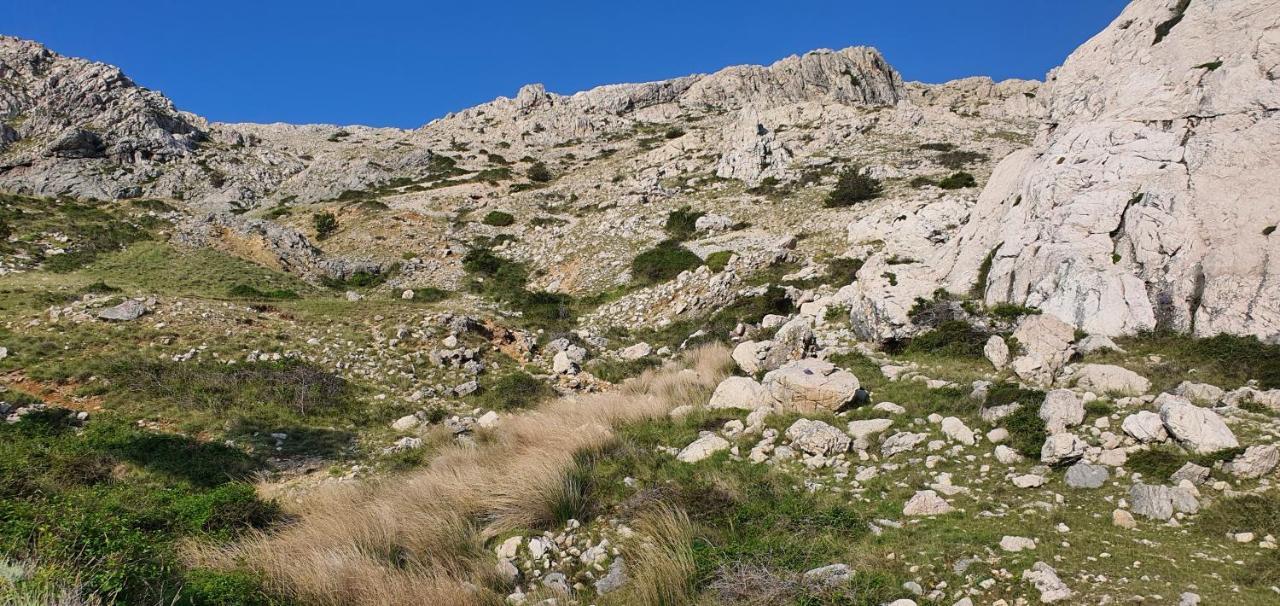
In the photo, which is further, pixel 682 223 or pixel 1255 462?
pixel 682 223

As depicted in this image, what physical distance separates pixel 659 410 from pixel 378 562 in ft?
19.2

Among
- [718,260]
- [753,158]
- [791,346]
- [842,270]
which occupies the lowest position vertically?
[791,346]

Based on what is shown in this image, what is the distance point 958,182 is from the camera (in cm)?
3128

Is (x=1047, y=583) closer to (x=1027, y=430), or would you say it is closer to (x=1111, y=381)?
(x=1027, y=430)

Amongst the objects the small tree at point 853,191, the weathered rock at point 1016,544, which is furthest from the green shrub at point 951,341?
the small tree at point 853,191

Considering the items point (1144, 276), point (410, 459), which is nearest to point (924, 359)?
point (1144, 276)

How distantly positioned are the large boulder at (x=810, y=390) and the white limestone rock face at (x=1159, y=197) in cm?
638

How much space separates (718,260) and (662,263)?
3.01 meters

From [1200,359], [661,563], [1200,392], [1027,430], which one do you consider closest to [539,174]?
[1200,359]

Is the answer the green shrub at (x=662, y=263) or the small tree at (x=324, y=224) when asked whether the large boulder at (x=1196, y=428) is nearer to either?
the green shrub at (x=662, y=263)

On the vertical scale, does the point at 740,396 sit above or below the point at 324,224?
below

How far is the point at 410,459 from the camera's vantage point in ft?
36.7

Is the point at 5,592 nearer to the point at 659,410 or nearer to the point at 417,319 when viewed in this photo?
the point at 659,410

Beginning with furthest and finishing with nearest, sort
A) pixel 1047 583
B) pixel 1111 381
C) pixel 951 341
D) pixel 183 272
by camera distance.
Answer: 1. pixel 183 272
2. pixel 951 341
3. pixel 1111 381
4. pixel 1047 583
